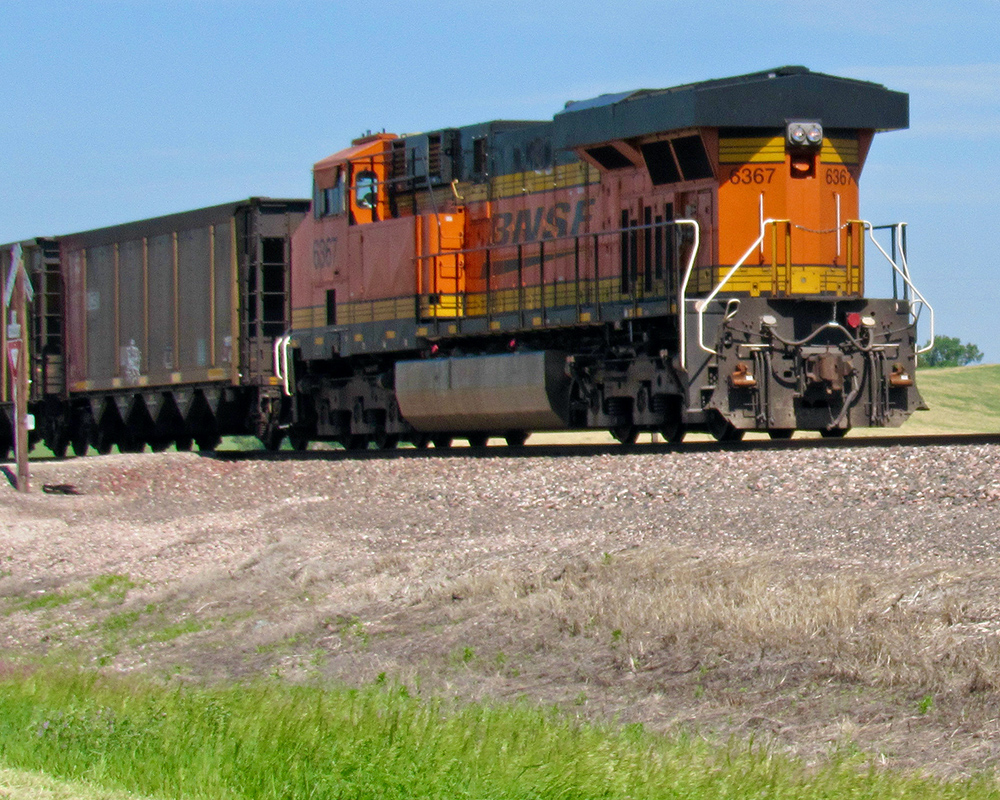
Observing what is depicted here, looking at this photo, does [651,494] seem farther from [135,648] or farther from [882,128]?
[882,128]

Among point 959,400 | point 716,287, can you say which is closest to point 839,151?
point 716,287

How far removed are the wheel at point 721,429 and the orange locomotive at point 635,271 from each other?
0.08 feet

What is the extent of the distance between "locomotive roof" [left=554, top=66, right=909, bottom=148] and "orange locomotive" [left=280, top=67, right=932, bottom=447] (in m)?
0.02

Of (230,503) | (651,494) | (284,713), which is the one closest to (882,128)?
(651,494)

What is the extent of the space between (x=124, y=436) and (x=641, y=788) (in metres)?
19.4

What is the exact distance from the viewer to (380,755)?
236 inches

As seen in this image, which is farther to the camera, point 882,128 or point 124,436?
point 124,436

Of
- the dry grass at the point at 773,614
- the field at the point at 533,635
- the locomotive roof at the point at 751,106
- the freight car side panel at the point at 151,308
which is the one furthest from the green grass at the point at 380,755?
the freight car side panel at the point at 151,308

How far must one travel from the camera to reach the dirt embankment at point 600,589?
22.4 feet

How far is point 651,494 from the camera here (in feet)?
37.9

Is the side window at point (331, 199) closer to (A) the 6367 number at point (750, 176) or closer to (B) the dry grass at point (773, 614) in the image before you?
(A) the 6367 number at point (750, 176)

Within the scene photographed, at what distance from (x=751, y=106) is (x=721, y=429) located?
3.35 meters

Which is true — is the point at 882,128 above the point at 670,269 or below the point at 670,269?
above

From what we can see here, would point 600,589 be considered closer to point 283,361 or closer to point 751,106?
point 751,106
